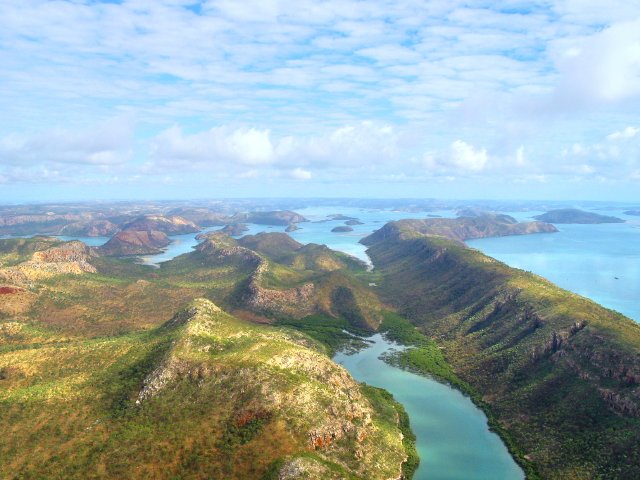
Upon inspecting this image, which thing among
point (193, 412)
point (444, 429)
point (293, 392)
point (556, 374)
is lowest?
point (444, 429)

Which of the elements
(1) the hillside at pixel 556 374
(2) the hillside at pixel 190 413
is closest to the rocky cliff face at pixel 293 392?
(2) the hillside at pixel 190 413

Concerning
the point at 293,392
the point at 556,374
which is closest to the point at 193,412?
the point at 293,392

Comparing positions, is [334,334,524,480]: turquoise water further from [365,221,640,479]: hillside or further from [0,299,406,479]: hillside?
[0,299,406,479]: hillside

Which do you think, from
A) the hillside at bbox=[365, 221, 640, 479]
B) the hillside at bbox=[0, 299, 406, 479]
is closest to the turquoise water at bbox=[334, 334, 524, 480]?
the hillside at bbox=[365, 221, 640, 479]

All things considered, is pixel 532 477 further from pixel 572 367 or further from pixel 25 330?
pixel 25 330

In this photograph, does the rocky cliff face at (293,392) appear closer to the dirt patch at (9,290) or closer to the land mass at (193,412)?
the land mass at (193,412)

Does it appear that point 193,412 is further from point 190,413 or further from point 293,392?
point 293,392
